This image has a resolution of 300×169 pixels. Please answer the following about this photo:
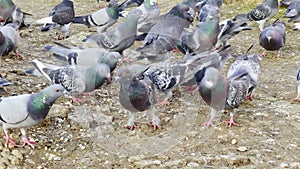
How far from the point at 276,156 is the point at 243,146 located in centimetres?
35

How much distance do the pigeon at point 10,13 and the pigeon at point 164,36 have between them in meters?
2.92

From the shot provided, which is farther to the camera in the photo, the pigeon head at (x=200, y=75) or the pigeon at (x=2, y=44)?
the pigeon at (x=2, y=44)

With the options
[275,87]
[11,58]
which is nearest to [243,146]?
[275,87]

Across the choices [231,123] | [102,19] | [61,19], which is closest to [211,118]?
[231,123]

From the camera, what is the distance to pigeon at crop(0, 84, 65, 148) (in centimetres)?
462

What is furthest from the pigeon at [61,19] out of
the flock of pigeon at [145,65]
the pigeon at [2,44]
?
the pigeon at [2,44]

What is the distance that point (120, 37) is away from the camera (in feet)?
23.1

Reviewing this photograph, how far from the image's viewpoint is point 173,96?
6.05m

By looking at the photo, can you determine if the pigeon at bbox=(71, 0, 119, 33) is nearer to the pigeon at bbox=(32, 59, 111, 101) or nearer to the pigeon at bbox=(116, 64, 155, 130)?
the pigeon at bbox=(32, 59, 111, 101)

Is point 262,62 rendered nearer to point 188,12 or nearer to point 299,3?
point 188,12

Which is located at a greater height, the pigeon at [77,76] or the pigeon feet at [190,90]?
the pigeon at [77,76]

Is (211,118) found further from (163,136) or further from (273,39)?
(273,39)

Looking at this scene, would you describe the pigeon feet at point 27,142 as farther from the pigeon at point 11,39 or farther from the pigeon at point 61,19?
the pigeon at point 61,19

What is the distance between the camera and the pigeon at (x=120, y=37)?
6863 millimetres
